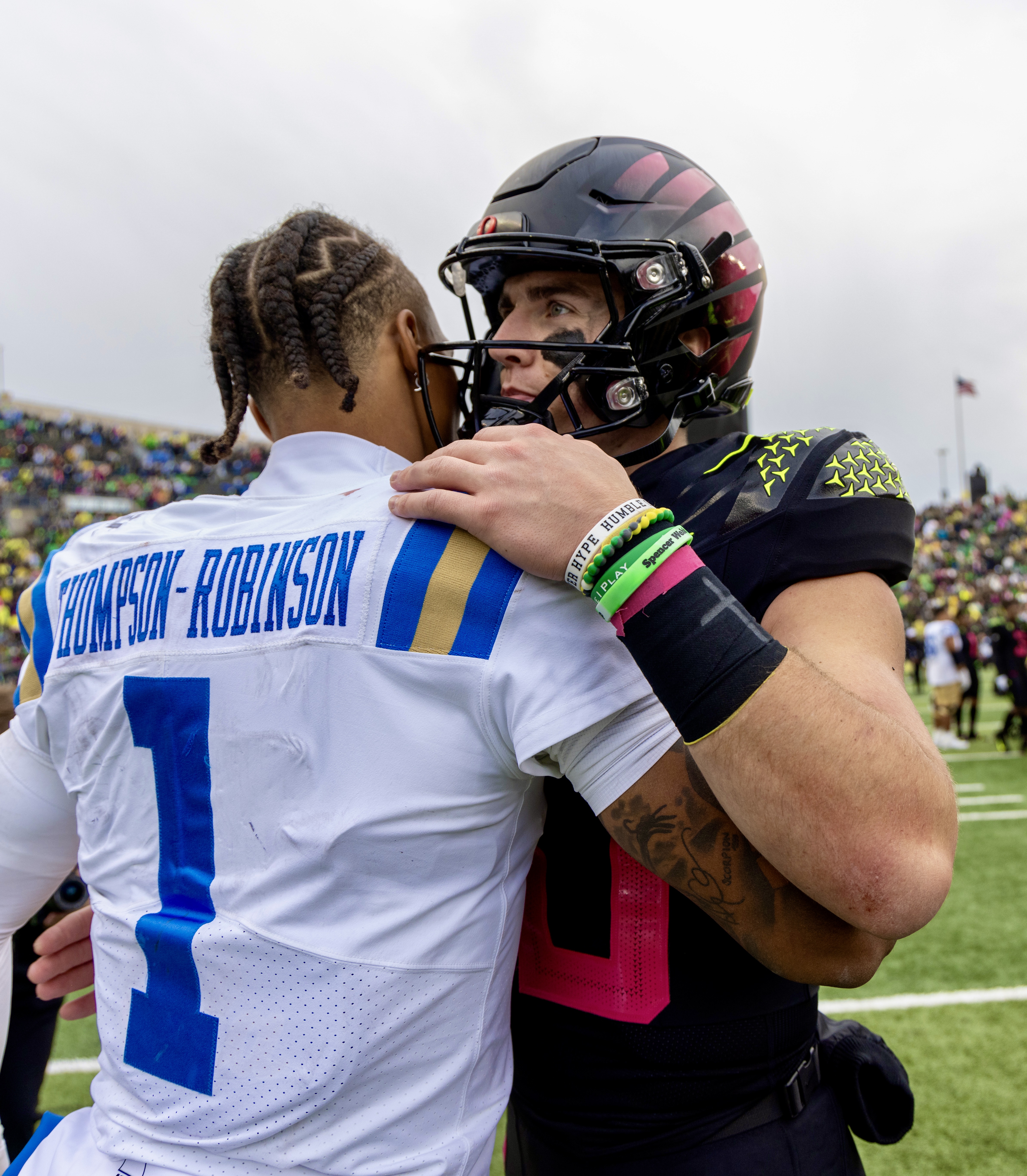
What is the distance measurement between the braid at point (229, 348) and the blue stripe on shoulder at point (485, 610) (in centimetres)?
70

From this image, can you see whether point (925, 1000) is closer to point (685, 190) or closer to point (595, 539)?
point (685, 190)

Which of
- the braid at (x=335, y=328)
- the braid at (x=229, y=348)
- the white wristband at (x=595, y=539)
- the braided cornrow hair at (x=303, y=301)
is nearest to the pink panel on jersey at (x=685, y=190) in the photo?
the braided cornrow hair at (x=303, y=301)

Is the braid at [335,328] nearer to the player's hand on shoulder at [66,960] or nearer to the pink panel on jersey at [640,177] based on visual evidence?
the pink panel on jersey at [640,177]

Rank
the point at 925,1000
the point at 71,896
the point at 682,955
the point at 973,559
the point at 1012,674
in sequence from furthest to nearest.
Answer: the point at 973,559 → the point at 1012,674 → the point at 925,1000 → the point at 71,896 → the point at 682,955

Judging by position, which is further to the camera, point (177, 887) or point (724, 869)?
point (177, 887)

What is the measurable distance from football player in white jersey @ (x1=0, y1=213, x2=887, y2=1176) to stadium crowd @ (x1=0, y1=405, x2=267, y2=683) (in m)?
19.8

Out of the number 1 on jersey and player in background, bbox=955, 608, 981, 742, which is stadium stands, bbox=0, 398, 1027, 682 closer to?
player in background, bbox=955, 608, 981, 742

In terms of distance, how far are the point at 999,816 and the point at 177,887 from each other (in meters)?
8.36

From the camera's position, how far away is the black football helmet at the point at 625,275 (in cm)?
168

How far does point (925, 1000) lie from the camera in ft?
14.4

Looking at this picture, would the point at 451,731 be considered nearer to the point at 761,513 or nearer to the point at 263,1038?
the point at 263,1038

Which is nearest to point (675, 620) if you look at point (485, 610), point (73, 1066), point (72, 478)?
point (485, 610)

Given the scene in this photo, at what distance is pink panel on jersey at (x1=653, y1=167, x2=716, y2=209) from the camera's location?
1.81 metres

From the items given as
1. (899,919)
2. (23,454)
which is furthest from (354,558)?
(23,454)
